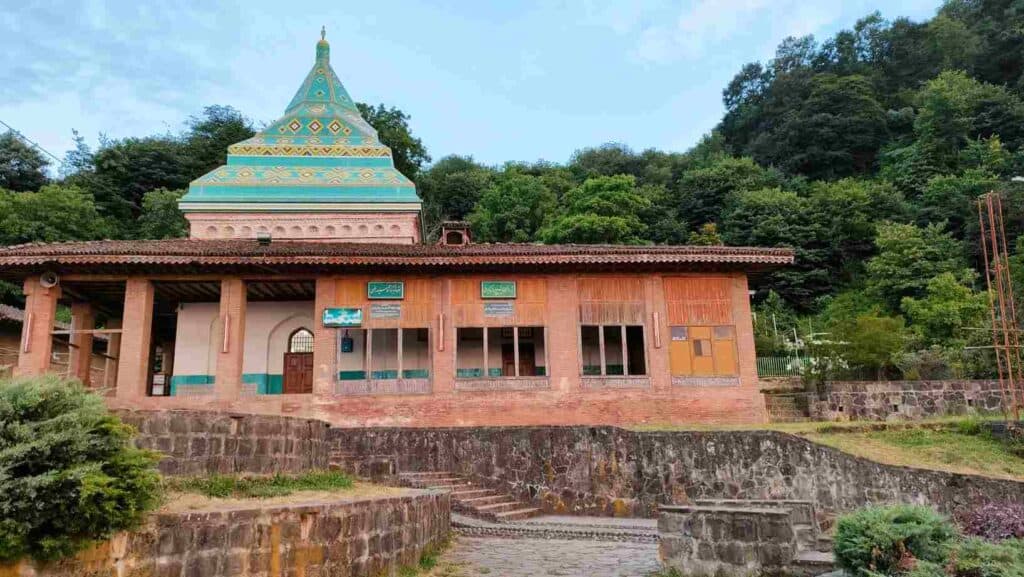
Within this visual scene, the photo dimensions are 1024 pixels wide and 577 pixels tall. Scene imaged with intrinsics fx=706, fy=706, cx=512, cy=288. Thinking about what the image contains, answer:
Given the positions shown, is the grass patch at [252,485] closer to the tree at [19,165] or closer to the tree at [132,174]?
the tree at [132,174]

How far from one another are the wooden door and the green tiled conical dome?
858 centimetres

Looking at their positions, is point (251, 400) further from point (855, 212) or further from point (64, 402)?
point (855, 212)

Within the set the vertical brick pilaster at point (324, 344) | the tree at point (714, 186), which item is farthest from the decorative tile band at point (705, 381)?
the tree at point (714, 186)

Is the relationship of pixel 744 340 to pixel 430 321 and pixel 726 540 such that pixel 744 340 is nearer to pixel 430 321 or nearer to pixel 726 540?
pixel 430 321

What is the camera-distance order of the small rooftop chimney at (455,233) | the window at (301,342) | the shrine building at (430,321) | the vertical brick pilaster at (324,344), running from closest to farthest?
the shrine building at (430,321), the vertical brick pilaster at (324,344), the window at (301,342), the small rooftop chimney at (455,233)

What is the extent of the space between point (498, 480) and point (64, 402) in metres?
10.6

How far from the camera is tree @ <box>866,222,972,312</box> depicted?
34.4 meters

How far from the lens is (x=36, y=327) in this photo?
19.6 metres

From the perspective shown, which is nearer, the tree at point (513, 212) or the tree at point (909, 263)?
the tree at point (909, 263)

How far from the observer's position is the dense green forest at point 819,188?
33750mm

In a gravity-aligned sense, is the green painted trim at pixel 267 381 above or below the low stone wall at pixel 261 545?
above

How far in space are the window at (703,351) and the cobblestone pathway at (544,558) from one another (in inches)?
385

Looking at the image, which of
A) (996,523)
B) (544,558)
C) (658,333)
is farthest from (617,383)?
(996,523)

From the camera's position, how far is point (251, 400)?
19891 mm
